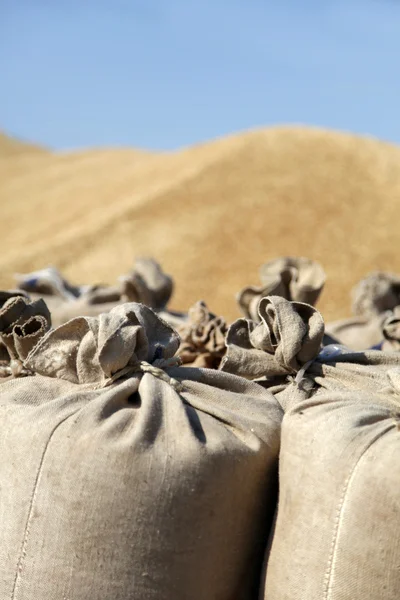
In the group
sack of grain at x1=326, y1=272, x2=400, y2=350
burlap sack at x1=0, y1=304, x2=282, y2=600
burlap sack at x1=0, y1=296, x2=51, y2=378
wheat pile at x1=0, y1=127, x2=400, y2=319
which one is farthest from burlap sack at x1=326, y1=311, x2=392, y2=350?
wheat pile at x1=0, y1=127, x2=400, y2=319

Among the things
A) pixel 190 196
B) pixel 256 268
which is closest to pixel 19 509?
pixel 256 268

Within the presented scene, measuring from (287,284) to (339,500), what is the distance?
2.13 m

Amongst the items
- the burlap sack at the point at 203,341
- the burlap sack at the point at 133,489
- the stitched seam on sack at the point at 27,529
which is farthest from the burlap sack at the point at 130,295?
the stitched seam on sack at the point at 27,529

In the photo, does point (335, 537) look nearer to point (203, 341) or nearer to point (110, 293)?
point (203, 341)

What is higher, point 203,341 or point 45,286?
point 203,341

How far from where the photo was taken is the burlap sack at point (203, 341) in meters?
3.47

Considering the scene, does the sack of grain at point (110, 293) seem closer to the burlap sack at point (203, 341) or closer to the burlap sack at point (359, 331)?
the burlap sack at point (359, 331)

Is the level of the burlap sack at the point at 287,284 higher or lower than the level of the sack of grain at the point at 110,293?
higher

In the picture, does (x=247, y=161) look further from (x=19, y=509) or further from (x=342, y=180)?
(x=19, y=509)

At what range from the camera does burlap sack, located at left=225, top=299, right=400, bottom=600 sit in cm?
207

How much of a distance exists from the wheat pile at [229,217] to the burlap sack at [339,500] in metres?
10.9

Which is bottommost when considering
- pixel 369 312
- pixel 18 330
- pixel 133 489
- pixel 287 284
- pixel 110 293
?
pixel 369 312

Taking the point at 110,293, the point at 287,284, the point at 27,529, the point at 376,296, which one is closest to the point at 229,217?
the point at 110,293

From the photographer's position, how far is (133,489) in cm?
217
